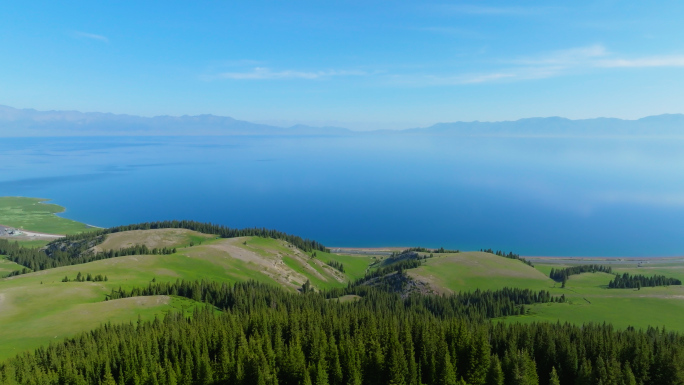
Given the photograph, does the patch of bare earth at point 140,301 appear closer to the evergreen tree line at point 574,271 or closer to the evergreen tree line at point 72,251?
the evergreen tree line at point 72,251

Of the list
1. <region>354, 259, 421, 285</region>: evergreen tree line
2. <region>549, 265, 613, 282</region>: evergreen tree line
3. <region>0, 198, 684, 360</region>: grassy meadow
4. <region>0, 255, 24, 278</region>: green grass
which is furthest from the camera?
<region>549, 265, 613, 282</region>: evergreen tree line

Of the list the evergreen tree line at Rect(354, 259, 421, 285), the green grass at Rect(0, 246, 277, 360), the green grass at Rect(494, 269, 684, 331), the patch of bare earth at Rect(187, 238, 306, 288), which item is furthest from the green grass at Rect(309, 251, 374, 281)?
the green grass at Rect(494, 269, 684, 331)

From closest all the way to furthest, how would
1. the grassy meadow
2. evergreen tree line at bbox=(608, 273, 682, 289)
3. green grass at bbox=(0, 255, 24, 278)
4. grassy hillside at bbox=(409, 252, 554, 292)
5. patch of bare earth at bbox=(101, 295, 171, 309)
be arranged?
the grassy meadow, patch of bare earth at bbox=(101, 295, 171, 309), green grass at bbox=(0, 255, 24, 278), evergreen tree line at bbox=(608, 273, 682, 289), grassy hillside at bbox=(409, 252, 554, 292)

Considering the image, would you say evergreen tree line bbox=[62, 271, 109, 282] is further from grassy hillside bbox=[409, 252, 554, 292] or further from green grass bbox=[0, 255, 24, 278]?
grassy hillside bbox=[409, 252, 554, 292]

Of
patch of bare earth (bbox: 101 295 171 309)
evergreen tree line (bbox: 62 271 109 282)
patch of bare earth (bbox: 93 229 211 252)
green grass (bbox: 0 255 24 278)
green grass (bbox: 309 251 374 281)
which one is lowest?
green grass (bbox: 309 251 374 281)

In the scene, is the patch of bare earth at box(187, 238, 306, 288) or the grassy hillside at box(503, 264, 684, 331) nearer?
the grassy hillside at box(503, 264, 684, 331)

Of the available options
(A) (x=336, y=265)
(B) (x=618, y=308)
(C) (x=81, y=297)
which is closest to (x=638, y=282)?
(B) (x=618, y=308)
